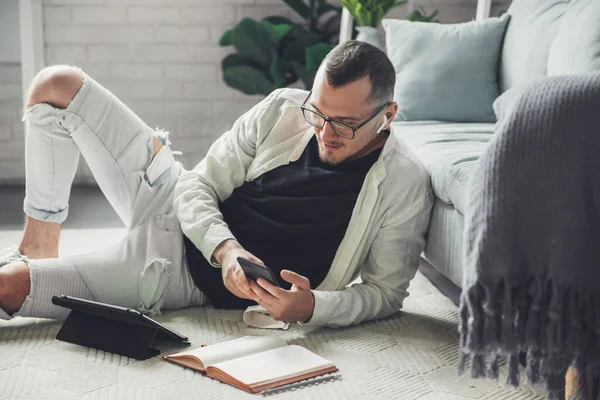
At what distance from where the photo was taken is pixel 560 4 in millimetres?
2602

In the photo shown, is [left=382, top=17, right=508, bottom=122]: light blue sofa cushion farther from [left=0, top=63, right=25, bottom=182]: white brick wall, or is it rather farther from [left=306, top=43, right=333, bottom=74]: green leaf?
[left=0, top=63, right=25, bottom=182]: white brick wall

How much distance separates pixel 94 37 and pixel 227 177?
191 centimetres

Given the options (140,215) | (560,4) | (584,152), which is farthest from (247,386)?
(560,4)

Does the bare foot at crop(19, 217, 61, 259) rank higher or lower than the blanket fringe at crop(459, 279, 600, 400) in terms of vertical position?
lower

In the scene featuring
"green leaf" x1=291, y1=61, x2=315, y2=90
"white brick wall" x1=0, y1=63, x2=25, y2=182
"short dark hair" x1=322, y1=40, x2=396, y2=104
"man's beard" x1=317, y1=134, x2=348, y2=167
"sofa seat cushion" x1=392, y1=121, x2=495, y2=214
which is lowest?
"white brick wall" x1=0, y1=63, x2=25, y2=182

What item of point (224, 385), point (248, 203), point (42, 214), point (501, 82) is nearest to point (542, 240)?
point (224, 385)

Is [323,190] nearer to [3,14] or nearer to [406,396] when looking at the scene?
[406,396]

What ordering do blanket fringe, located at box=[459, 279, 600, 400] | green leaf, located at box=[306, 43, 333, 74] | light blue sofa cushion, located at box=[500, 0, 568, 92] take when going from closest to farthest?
blanket fringe, located at box=[459, 279, 600, 400] < light blue sofa cushion, located at box=[500, 0, 568, 92] < green leaf, located at box=[306, 43, 333, 74]

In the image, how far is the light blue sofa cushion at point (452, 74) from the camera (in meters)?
2.82

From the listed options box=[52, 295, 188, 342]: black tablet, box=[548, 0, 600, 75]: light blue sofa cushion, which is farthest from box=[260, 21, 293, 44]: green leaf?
box=[52, 295, 188, 342]: black tablet

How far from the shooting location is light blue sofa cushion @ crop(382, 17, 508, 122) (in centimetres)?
282

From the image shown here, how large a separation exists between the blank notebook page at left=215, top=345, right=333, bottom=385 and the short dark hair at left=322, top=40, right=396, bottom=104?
58 centimetres

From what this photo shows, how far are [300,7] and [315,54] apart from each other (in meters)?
0.29

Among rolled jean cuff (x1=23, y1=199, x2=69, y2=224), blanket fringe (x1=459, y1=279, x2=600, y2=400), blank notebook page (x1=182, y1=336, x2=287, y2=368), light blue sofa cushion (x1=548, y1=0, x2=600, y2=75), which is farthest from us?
light blue sofa cushion (x1=548, y1=0, x2=600, y2=75)
